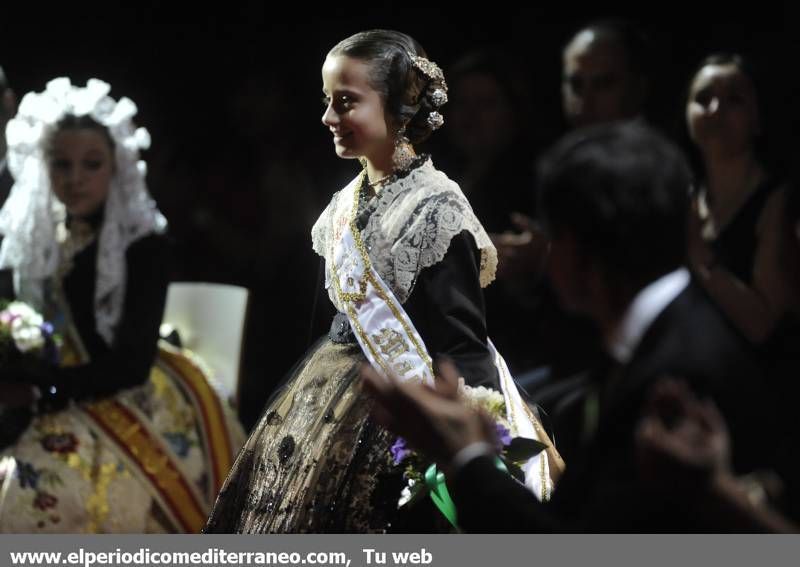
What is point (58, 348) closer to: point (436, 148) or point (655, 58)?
point (436, 148)

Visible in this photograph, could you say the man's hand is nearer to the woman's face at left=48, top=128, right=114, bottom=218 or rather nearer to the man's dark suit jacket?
the man's dark suit jacket

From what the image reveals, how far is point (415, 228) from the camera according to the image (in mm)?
3068

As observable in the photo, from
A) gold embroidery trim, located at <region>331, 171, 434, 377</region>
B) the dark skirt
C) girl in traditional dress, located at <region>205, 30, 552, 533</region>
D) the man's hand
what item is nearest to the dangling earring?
girl in traditional dress, located at <region>205, 30, 552, 533</region>

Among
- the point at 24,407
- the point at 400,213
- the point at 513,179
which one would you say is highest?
the point at 400,213

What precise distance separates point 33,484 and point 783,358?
209cm

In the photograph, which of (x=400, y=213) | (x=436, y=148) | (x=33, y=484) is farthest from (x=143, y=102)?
(x=400, y=213)

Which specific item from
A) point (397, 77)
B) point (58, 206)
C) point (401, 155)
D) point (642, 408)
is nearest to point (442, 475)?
point (401, 155)

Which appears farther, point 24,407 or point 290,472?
point 24,407

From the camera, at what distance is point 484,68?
471 centimetres

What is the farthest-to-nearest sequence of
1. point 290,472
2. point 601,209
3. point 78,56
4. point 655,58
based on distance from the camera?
point 78,56
point 655,58
point 290,472
point 601,209

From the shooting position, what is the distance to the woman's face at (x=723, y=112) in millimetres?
3791

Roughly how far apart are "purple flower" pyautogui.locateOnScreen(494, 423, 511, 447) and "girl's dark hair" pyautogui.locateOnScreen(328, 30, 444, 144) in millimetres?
784

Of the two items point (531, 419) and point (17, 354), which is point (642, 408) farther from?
point (17, 354)

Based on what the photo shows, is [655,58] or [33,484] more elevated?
[655,58]
